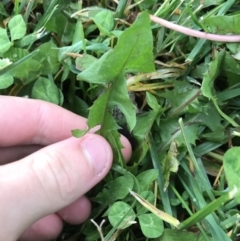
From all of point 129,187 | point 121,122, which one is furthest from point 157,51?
point 129,187

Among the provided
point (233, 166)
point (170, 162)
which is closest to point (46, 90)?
point (170, 162)

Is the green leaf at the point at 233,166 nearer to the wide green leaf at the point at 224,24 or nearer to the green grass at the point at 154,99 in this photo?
the green grass at the point at 154,99

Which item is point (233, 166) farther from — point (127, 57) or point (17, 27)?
point (17, 27)

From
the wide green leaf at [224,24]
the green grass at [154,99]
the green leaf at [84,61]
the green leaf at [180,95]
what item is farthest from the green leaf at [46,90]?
the wide green leaf at [224,24]

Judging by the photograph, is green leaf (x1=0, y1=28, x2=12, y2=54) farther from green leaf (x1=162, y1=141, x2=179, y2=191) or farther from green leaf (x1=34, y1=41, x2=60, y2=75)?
green leaf (x1=162, y1=141, x2=179, y2=191)

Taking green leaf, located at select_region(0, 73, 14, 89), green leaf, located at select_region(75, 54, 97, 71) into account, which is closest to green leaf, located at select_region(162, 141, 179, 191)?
green leaf, located at select_region(75, 54, 97, 71)

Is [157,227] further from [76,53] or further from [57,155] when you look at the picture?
[76,53]

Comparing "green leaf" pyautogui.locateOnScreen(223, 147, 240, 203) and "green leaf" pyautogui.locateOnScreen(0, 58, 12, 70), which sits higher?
"green leaf" pyautogui.locateOnScreen(0, 58, 12, 70)
